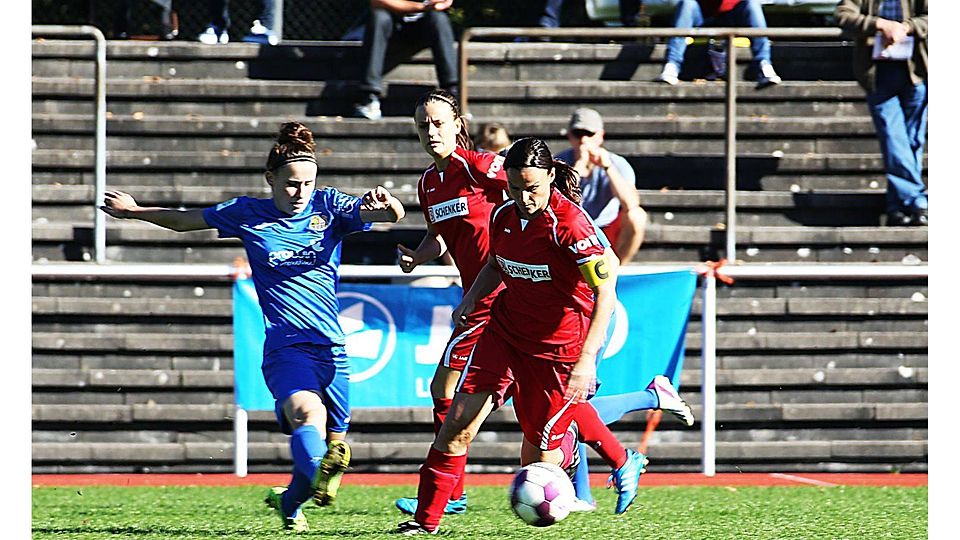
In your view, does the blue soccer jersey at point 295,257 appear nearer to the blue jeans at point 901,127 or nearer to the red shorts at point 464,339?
the red shorts at point 464,339

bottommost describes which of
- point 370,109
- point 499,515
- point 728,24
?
point 499,515

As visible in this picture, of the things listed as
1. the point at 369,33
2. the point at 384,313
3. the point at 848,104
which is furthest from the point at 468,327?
the point at 848,104

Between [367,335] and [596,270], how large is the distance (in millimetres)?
3994

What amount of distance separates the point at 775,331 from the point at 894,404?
102 cm

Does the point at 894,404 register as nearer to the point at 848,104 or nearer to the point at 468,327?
the point at 848,104

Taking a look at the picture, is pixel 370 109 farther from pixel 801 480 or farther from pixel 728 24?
pixel 801 480

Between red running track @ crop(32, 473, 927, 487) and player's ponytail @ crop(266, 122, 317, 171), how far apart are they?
3677 millimetres

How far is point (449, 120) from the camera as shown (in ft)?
24.0

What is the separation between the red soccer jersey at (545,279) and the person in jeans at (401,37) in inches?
191

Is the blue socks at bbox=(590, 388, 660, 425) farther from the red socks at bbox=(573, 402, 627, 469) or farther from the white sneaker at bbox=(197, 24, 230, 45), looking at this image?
the white sneaker at bbox=(197, 24, 230, 45)

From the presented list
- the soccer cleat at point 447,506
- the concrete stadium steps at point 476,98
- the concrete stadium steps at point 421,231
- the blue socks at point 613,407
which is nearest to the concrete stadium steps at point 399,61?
the concrete stadium steps at point 421,231

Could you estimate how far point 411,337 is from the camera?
998cm

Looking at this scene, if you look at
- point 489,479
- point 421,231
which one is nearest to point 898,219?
point 421,231

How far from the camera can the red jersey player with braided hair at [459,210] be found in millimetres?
Result: 7422
